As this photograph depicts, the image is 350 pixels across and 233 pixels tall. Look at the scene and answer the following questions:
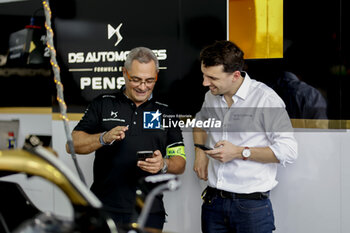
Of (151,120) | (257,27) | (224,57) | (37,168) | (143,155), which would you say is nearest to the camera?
(37,168)

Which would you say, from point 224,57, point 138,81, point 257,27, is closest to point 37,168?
point 138,81

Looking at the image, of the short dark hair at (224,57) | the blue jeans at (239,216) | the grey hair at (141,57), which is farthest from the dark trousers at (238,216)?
the grey hair at (141,57)

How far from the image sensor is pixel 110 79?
10.5 feet

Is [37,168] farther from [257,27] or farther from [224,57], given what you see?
[257,27]

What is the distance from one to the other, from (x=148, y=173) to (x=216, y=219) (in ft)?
1.55

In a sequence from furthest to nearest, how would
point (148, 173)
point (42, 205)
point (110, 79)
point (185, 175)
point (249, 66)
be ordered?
point (42, 205) → point (110, 79) → point (185, 175) → point (249, 66) → point (148, 173)

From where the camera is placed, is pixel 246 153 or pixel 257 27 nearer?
pixel 246 153

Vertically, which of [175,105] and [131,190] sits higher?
[175,105]

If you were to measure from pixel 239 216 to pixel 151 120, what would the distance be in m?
0.74

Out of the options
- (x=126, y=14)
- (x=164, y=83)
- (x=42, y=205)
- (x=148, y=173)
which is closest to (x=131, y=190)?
(x=148, y=173)

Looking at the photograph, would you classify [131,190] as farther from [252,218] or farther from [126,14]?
[126,14]

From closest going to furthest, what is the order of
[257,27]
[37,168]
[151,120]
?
[37,168] → [151,120] → [257,27]

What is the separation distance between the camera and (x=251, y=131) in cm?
234

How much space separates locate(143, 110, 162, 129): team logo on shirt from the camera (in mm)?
2389
